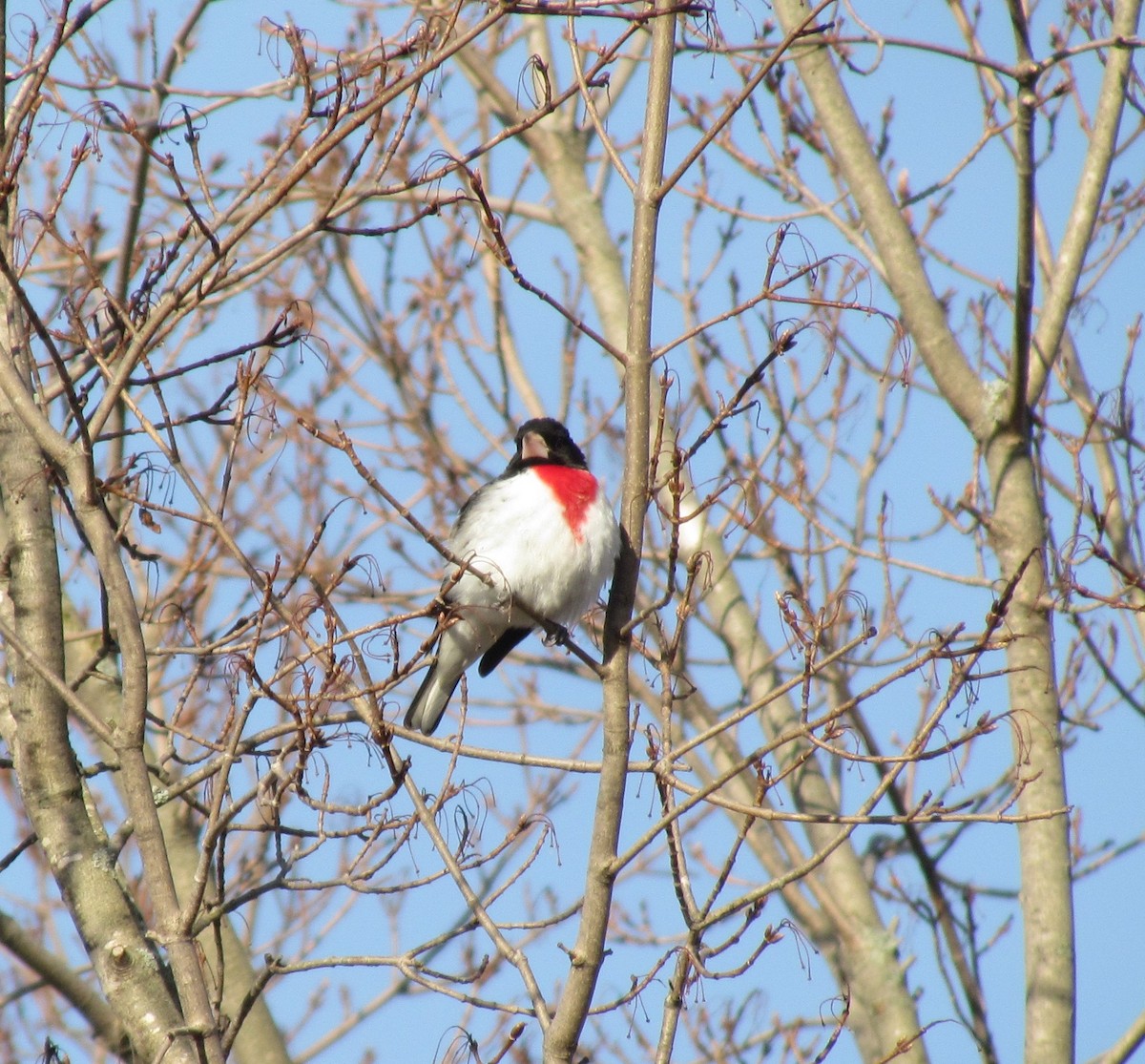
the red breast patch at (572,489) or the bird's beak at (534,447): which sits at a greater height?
the bird's beak at (534,447)

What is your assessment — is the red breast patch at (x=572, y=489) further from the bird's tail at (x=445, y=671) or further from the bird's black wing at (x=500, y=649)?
the bird's black wing at (x=500, y=649)

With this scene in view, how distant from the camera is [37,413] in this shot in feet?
9.87

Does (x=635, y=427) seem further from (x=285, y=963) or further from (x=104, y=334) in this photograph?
(x=104, y=334)

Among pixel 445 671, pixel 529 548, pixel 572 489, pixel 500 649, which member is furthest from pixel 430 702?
pixel 572 489

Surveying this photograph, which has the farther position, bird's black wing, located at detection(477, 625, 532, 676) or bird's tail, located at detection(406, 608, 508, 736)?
bird's black wing, located at detection(477, 625, 532, 676)

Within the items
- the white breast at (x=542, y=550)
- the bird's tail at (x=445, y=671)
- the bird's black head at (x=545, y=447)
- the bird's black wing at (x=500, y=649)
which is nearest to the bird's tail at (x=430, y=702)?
the bird's tail at (x=445, y=671)

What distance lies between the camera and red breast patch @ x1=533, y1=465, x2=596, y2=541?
442cm

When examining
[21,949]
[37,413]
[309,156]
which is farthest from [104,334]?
[21,949]

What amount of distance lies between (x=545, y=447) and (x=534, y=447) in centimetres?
4

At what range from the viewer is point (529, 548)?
4438 millimetres

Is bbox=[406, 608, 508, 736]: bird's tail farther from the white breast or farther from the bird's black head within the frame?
the bird's black head

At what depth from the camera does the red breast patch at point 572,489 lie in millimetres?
4422

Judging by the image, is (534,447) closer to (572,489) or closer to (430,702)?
(572,489)

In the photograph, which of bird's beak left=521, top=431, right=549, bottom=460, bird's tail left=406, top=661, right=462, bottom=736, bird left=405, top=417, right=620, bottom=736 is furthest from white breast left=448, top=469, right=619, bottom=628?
bird's tail left=406, top=661, right=462, bottom=736
